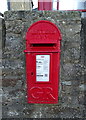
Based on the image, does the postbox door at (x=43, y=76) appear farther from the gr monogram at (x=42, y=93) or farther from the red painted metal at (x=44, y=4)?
the red painted metal at (x=44, y=4)

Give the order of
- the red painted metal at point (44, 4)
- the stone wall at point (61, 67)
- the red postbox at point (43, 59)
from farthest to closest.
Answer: the red painted metal at point (44, 4)
the stone wall at point (61, 67)
the red postbox at point (43, 59)

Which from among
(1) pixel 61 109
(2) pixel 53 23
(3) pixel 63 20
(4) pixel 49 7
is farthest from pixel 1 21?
(1) pixel 61 109

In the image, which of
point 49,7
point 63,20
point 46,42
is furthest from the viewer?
point 49,7

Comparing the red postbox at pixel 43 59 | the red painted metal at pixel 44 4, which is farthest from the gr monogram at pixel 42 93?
the red painted metal at pixel 44 4

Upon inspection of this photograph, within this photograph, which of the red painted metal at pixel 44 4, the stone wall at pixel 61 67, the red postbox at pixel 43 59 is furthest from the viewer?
the red painted metal at pixel 44 4

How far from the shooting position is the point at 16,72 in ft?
5.82

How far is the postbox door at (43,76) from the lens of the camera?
159 centimetres

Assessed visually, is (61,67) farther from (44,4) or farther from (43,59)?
(44,4)

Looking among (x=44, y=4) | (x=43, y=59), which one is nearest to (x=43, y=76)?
(x=43, y=59)

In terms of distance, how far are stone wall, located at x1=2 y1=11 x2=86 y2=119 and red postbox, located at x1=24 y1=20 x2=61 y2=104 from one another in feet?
0.44

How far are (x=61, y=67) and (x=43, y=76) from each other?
0.28 meters

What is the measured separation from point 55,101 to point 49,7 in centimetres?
179

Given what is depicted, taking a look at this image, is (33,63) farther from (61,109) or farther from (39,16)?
(61,109)

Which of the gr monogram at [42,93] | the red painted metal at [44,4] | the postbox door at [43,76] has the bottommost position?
the gr monogram at [42,93]
